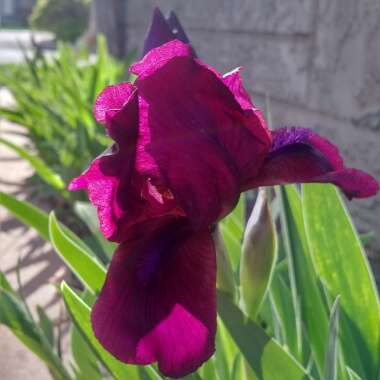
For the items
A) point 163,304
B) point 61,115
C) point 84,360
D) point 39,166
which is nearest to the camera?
point 163,304

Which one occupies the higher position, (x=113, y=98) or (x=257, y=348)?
(x=113, y=98)

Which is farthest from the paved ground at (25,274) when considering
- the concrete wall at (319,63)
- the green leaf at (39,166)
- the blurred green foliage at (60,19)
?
the blurred green foliage at (60,19)

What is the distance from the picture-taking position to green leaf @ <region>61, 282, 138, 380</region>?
556mm

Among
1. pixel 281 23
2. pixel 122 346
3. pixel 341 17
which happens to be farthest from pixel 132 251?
pixel 281 23

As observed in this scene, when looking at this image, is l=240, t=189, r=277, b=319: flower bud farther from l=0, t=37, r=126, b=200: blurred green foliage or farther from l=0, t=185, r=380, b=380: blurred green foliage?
l=0, t=37, r=126, b=200: blurred green foliage

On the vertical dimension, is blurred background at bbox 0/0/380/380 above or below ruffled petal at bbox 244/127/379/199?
below

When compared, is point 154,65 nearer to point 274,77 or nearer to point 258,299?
point 258,299

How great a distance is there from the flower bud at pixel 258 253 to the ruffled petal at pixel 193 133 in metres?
0.11

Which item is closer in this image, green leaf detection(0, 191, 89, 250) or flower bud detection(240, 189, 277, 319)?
flower bud detection(240, 189, 277, 319)

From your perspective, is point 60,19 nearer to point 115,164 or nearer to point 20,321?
point 20,321

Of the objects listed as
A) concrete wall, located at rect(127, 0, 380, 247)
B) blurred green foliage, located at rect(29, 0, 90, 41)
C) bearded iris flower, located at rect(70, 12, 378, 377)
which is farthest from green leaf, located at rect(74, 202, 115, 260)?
blurred green foliage, located at rect(29, 0, 90, 41)

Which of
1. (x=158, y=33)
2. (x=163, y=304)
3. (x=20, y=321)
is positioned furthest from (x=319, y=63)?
(x=163, y=304)

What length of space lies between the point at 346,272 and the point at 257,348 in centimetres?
23

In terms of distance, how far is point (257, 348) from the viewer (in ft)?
1.65
